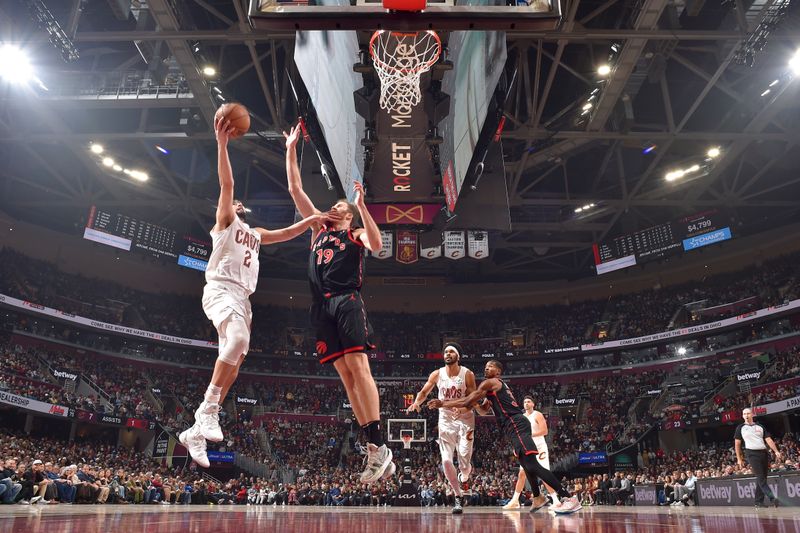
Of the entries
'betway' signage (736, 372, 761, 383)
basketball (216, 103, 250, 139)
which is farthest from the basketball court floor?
'betway' signage (736, 372, 761, 383)

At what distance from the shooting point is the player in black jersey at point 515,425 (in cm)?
656

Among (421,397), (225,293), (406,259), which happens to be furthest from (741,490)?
(225,293)

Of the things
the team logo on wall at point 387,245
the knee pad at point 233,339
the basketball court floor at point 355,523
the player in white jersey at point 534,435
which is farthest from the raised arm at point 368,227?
the team logo on wall at point 387,245

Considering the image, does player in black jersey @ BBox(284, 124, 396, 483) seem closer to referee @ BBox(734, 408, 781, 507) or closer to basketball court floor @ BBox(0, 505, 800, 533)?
basketball court floor @ BBox(0, 505, 800, 533)

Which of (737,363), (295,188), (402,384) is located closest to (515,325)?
(402,384)

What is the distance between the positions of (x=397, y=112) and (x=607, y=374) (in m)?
22.5

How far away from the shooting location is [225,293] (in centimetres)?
446

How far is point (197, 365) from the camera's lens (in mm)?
30125

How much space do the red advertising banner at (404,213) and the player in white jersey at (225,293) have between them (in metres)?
11.8

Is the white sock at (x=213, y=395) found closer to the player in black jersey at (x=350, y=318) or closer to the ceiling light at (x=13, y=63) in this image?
the player in black jersey at (x=350, y=318)

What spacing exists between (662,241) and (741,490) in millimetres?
13591

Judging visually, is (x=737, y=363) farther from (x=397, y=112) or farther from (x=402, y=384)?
(x=397, y=112)

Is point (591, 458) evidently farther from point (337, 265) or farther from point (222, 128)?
point (222, 128)

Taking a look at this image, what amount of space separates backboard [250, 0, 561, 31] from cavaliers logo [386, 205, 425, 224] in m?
12.0
